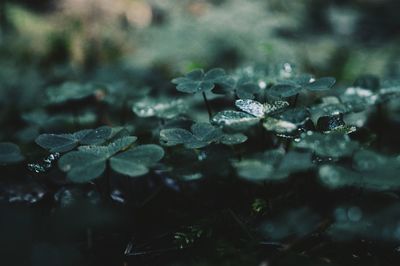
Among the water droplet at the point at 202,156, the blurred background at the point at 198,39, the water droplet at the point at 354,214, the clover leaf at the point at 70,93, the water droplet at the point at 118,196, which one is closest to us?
the water droplet at the point at 354,214

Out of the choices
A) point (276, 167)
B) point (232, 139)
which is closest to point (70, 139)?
point (232, 139)

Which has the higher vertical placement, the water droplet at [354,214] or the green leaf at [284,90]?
the green leaf at [284,90]

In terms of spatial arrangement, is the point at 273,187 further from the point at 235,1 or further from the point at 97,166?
the point at 235,1

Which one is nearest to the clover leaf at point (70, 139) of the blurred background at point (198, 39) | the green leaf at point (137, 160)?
the green leaf at point (137, 160)

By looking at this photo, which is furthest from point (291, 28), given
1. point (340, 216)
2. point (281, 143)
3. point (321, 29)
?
point (340, 216)

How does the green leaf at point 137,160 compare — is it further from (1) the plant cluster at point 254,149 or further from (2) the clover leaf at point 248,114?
(2) the clover leaf at point 248,114

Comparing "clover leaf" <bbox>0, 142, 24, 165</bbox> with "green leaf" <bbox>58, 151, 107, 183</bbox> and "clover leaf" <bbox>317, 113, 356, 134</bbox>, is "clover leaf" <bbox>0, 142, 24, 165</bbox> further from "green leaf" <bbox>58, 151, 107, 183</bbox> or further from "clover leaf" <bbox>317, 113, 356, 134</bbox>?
"clover leaf" <bbox>317, 113, 356, 134</bbox>

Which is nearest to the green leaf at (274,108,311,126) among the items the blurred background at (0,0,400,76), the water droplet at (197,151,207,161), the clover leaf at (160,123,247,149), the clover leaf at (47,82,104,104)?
the clover leaf at (160,123,247,149)
